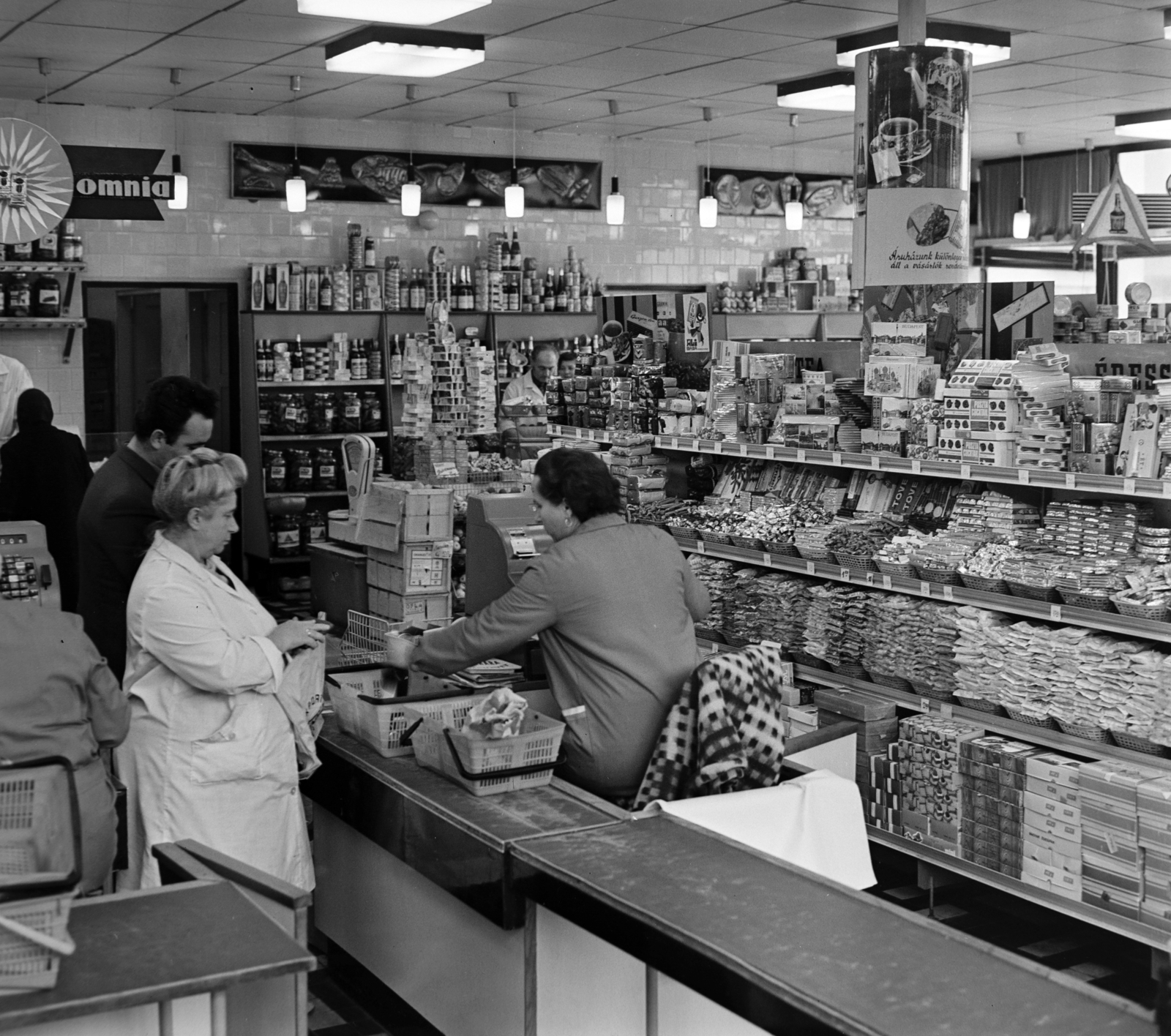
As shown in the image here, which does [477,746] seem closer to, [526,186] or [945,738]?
[945,738]

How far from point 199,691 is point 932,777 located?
3.07 metres

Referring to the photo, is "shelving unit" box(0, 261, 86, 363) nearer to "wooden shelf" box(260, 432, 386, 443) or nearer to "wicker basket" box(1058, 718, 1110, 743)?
"wooden shelf" box(260, 432, 386, 443)

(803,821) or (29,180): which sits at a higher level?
(29,180)

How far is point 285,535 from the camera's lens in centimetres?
1159

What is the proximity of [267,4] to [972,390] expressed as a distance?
451 cm

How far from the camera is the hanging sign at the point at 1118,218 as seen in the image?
1025 centimetres

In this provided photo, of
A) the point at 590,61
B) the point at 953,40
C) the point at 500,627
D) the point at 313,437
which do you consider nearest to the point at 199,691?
the point at 500,627

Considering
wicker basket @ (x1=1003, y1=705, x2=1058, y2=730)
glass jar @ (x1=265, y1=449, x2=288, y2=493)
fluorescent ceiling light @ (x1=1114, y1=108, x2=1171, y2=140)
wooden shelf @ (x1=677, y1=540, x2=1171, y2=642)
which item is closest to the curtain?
fluorescent ceiling light @ (x1=1114, y1=108, x2=1171, y2=140)

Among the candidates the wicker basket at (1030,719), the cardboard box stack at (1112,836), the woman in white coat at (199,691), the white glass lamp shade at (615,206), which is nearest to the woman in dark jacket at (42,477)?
the woman in white coat at (199,691)

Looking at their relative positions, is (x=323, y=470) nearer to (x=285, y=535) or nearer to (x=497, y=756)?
(x=285, y=535)

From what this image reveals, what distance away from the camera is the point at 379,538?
28.1ft

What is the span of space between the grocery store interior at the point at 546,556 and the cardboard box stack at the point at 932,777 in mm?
17

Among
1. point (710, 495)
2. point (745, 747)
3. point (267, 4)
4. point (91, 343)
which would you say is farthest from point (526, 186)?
point (745, 747)

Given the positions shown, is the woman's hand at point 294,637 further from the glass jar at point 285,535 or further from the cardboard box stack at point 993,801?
the glass jar at point 285,535
